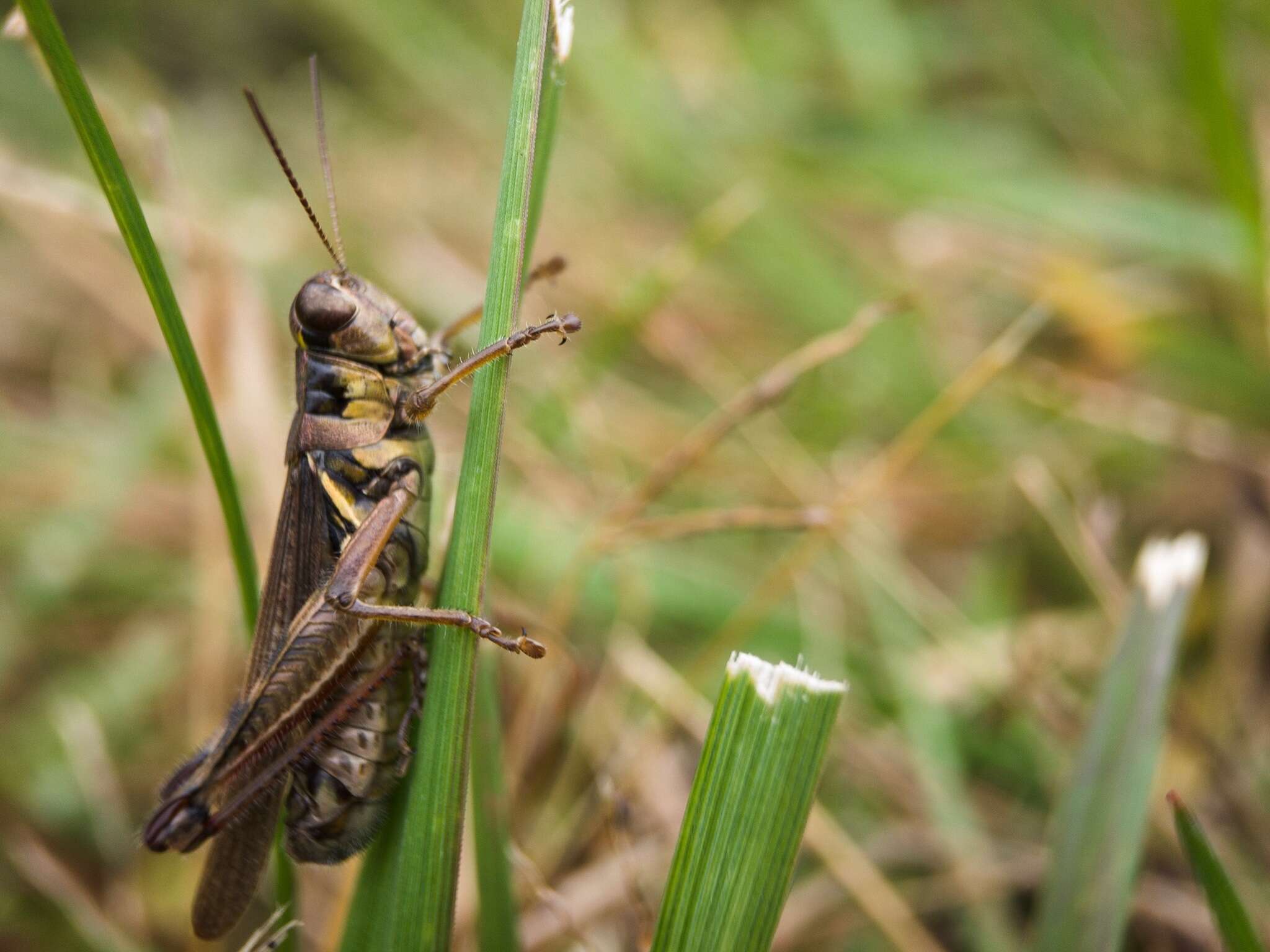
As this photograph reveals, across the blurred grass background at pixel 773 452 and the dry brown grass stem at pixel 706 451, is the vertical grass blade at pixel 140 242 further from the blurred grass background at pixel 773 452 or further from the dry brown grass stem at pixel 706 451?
the dry brown grass stem at pixel 706 451

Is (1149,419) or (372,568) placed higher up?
(1149,419)

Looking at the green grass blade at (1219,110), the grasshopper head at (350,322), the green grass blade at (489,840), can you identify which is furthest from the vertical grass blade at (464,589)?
the green grass blade at (1219,110)

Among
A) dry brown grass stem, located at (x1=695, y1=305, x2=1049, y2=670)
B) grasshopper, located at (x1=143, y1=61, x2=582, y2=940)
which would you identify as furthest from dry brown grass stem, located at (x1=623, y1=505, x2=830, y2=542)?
grasshopper, located at (x1=143, y1=61, x2=582, y2=940)

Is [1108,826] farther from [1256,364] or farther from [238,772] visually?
[1256,364]

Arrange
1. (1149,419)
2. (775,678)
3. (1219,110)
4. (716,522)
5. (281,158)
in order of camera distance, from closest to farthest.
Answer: (775,678) < (281,158) < (716,522) < (1219,110) < (1149,419)

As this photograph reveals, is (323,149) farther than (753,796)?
Yes

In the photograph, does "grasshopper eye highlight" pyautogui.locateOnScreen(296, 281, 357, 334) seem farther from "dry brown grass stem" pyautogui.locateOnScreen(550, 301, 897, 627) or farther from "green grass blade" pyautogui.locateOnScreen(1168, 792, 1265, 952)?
"green grass blade" pyautogui.locateOnScreen(1168, 792, 1265, 952)

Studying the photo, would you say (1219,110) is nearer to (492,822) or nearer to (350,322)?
(350,322)

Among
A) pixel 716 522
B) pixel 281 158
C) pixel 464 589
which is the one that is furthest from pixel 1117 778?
pixel 281 158
